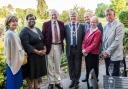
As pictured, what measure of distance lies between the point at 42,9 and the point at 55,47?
11.7 meters

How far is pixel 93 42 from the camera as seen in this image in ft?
26.1

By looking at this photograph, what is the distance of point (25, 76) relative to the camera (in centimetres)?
766

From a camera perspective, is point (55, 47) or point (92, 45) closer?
point (92, 45)

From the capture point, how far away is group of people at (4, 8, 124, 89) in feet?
23.2

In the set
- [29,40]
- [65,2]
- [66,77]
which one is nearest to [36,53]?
[29,40]

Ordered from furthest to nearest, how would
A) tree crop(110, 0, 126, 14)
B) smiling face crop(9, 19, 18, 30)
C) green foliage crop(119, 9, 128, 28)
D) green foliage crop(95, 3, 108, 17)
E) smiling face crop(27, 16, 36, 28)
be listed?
1. green foliage crop(95, 3, 108, 17)
2. tree crop(110, 0, 126, 14)
3. green foliage crop(119, 9, 128, 28)
4. smiling face crop(27, 16, 36, 28)
5. smiling face crop(9, 19, 18, 30)

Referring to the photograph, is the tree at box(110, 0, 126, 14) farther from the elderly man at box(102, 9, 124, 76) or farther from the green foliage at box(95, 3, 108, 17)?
the elderly man at box(102, 9, 124, 76)

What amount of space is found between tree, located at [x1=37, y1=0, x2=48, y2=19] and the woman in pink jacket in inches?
452

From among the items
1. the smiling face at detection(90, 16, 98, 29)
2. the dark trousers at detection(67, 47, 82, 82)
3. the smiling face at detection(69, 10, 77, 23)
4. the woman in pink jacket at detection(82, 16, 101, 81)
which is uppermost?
the smiling face at detection(69, 10, 77, 23)

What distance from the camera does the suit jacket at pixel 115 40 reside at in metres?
7.04

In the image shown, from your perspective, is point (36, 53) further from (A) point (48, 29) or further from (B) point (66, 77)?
(B) point (66, 77)

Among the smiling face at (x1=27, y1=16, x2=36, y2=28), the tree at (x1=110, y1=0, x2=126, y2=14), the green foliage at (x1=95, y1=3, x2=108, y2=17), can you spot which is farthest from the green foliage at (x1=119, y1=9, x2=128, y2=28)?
the smiling face at (x1=27, y1=16, x2=36, y2=28)

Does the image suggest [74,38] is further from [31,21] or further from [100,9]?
[100,9]

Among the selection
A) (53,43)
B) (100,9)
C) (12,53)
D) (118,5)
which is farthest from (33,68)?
(100,9)
